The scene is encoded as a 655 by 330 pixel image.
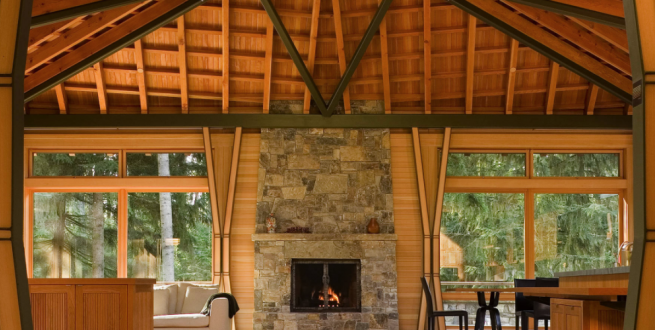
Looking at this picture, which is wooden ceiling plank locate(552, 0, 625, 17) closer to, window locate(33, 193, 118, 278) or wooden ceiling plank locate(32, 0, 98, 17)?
wooden ceiling plank locate(32, 0, 98, 17)

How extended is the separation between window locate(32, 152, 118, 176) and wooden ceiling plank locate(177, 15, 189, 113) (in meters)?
1.55

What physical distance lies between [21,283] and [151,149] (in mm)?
8255

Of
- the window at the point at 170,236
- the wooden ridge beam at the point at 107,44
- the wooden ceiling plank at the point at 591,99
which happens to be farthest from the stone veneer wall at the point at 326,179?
the wooden ceiling plank at the point at 591,99

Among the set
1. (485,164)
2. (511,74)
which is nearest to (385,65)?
(511,74)

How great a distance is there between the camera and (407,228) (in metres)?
11.5

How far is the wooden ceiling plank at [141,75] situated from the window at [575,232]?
6.62 m

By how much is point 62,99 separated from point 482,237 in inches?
282

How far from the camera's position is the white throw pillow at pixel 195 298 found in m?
10.0

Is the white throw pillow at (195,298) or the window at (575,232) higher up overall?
the window at (575,232)

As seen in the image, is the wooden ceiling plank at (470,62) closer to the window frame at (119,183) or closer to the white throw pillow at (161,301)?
the window frame at (119,183)

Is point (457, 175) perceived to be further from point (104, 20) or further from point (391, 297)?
point (104, 20)

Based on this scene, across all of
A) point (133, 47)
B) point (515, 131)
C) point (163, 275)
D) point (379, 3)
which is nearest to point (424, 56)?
point (379, 3)

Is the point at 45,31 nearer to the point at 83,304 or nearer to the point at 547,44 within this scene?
the point at 83,304

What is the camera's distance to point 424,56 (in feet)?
36.2
